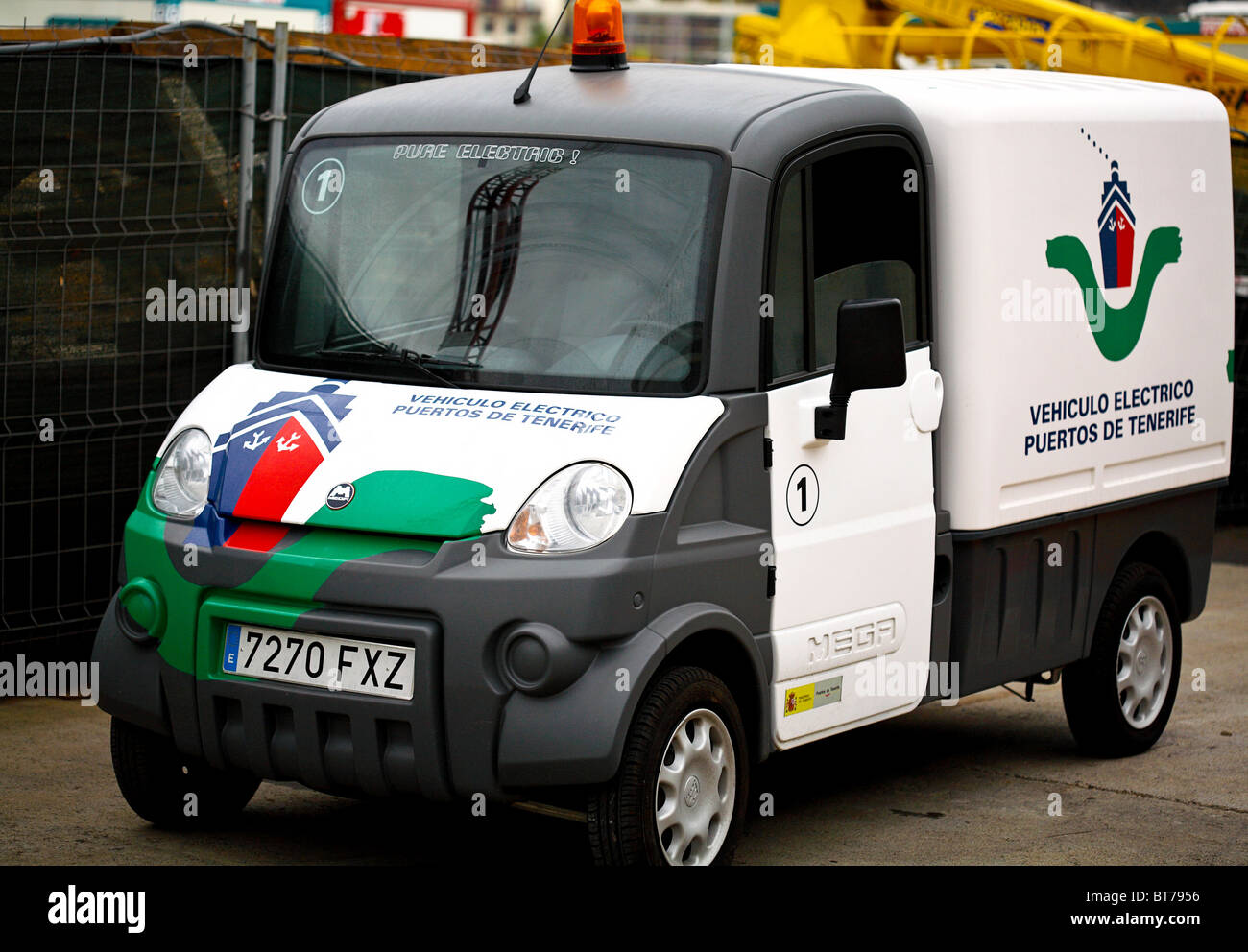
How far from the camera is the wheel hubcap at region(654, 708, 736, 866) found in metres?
5.10

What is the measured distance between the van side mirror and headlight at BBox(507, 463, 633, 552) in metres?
0.84

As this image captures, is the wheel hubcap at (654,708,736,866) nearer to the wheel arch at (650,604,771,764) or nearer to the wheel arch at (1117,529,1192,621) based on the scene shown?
the wheel arch at (650,604,771,764)

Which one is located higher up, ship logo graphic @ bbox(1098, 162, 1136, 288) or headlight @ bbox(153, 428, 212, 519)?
ship logo graphic @ bbox(1098, 162, 1136, 288)

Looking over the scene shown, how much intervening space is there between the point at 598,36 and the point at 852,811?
2.68 metres

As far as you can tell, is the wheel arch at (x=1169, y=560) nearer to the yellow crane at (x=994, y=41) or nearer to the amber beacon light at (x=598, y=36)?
the amber beacon light at (x=598, y=36)

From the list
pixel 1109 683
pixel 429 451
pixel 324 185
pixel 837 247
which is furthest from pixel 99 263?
pixel 1109 683

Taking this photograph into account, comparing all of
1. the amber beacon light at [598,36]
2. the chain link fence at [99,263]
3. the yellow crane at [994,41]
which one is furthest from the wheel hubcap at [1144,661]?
the yellow crane at [994,41]

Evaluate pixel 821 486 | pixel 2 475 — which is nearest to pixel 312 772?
pixel 821 486

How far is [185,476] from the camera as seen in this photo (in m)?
5.39

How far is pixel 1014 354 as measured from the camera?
6.29 m

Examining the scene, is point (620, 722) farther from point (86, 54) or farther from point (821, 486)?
point (86, 54)

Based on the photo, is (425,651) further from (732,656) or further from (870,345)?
(870,345)

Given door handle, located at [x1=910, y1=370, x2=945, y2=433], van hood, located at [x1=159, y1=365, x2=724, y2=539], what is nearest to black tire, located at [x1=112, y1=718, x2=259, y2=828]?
van hood, located at [x1=159, y1=365, x2=724, y2=539]
